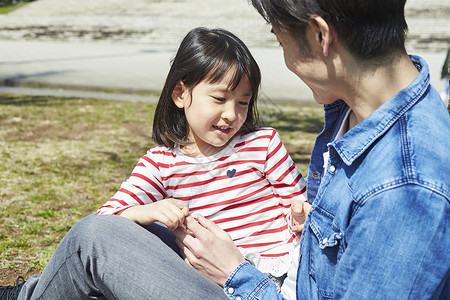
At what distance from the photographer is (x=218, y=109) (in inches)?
87.5

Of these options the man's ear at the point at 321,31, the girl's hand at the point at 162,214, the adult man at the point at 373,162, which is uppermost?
the man's ear at the point at 321,31

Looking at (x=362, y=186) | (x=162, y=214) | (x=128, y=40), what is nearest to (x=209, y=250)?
(x=162, y=214)

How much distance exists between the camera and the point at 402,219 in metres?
1.24

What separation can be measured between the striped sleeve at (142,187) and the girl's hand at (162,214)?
0.14 meters

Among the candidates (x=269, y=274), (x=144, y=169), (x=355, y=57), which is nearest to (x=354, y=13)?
(x=355, y=57)

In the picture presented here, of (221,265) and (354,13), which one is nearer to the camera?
(354,13)

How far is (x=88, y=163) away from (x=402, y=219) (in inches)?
154

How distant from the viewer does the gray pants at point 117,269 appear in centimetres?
171

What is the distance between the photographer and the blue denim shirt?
1230 mm

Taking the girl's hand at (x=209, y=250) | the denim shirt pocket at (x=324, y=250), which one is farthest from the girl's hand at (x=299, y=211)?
the denim shirt pocket at (x=324, y=250)

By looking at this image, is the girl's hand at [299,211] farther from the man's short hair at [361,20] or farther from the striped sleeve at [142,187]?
the man's short hair at [361,20]

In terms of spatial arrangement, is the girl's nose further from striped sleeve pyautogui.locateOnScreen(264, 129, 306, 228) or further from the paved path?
the paved path

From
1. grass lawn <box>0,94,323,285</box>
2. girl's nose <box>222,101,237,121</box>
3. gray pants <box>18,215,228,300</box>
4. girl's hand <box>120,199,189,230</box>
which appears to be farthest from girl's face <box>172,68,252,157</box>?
grass lawn <box>0,94,323,285</box>

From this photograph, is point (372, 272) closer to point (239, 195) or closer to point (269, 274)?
point (269, 274)
